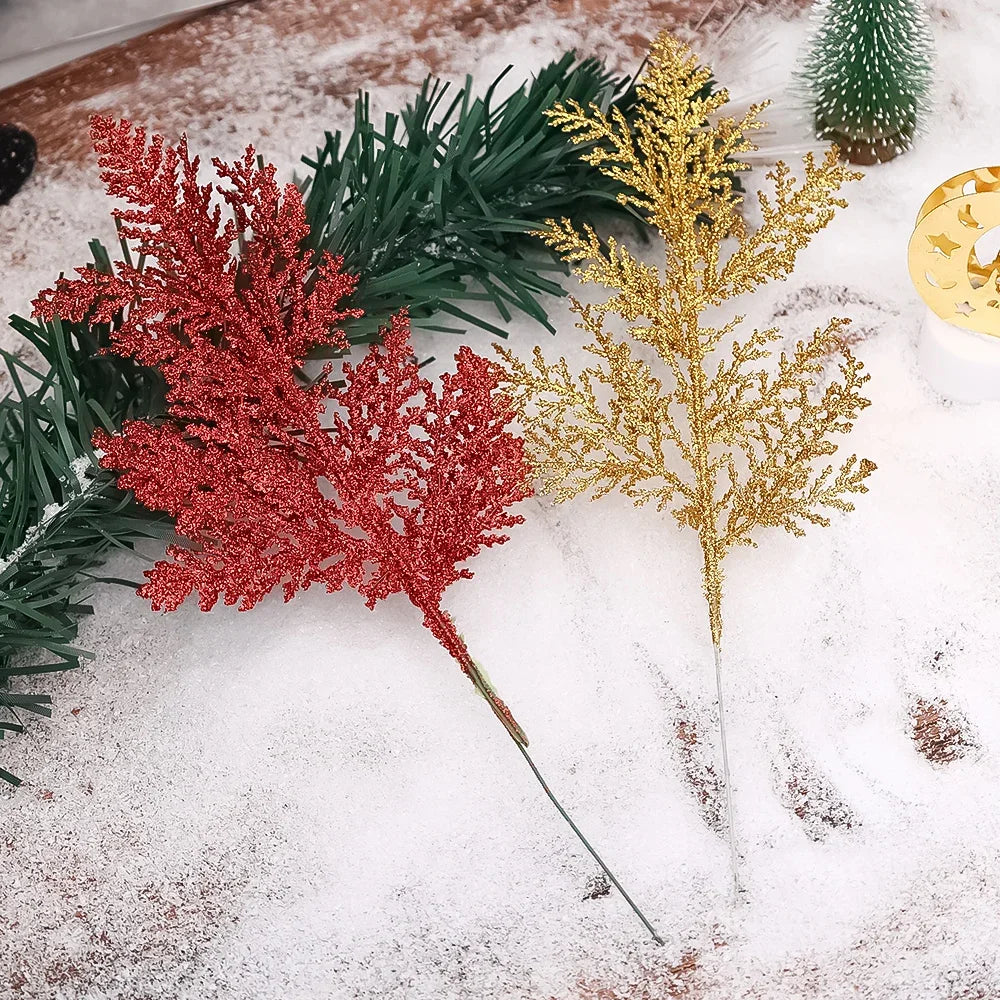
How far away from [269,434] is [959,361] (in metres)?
0.49

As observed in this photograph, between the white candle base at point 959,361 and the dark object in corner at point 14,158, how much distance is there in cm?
74

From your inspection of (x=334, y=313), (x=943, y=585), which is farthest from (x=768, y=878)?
(x=334, y=313)

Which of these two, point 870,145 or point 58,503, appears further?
point 870,145

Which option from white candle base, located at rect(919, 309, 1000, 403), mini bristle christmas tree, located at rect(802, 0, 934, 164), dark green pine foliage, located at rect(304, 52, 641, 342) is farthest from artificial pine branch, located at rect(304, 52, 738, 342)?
white candle base, located at rect(919, 309, 1000, 403)

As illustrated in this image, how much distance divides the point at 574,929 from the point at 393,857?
13 cm

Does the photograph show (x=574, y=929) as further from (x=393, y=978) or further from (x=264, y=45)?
(x=264, y=45)

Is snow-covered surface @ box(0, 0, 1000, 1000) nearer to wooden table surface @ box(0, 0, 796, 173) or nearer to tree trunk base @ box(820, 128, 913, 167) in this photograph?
tree trunk base @ box(820, 128, 913, 167)

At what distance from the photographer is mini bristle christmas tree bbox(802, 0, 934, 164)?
2.64ft

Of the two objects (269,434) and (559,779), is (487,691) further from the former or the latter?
(269,434)

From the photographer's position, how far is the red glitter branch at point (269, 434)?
69cm

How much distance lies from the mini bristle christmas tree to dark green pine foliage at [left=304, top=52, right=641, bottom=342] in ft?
0.55

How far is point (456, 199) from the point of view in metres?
0.77

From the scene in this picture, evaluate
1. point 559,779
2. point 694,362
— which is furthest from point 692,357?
point 559,779

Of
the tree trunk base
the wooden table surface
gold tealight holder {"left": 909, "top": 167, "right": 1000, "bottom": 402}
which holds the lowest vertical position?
gold tealight holder {"left": 909, "top": 167, "right": 1000, "bottom": 402}
